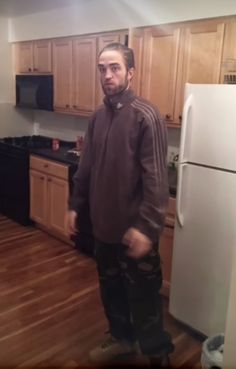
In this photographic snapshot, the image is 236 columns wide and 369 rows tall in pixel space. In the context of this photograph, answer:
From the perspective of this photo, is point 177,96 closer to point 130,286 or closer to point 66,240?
point 130,286

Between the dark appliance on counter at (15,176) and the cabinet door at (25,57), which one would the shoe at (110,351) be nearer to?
the dark appliance on counter at (15,176)

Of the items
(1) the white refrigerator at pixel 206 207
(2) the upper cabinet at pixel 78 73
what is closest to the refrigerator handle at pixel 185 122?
(1) the white refrigerator at pixel 206 207

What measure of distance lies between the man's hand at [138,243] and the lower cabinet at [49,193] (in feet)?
6.08

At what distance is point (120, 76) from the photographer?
1.71 meters

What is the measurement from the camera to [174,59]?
274 centimetres

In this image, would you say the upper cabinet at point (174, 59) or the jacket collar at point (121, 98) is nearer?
the jacket collar at point (121, 98)

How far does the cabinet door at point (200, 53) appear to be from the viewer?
2479 mm

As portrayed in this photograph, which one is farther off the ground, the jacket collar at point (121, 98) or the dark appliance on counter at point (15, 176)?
the jacket collar at point (121, 98)

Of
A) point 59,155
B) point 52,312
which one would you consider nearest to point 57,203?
point 59,155

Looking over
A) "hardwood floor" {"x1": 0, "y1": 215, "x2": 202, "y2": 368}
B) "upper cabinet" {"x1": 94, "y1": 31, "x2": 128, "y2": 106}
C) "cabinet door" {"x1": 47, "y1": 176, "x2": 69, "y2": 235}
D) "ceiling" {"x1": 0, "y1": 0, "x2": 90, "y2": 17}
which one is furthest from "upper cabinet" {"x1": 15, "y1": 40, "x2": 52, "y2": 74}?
"hardwood floor" {"x1": 0, "y1": 215, "x2": 202, "y2": 368}

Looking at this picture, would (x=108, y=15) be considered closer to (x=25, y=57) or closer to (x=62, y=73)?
(x=62, y=73)

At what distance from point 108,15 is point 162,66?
2.82ft

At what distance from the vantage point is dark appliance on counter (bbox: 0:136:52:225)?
3.96m

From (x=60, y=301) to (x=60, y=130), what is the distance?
235 centimetres
